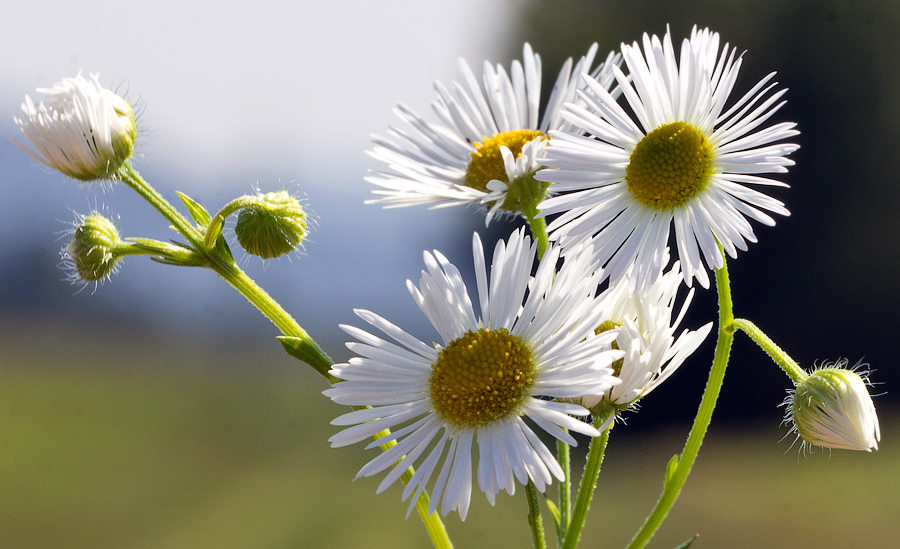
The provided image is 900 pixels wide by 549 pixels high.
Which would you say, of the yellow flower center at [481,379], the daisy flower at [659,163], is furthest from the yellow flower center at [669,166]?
the yellow flower center at [481,379]

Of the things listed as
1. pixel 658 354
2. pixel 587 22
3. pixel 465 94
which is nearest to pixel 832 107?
pixel 587 22

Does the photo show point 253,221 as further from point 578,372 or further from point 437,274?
point 578,372

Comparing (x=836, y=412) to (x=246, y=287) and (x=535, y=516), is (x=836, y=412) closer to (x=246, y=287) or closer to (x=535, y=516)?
(x=535, y=516)

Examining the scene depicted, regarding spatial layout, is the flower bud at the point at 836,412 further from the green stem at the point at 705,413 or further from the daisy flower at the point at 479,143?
the daisy flower at the point at 479,143

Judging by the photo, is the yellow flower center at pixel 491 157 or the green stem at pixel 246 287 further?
the yellow flower center at pixel 491 157

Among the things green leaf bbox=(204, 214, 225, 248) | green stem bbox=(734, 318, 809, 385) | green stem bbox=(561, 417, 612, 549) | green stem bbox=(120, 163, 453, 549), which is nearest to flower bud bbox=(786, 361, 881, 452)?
green stem bbox=(734, 318, 809, 385)

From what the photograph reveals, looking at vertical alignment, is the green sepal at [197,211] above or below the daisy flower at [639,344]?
above

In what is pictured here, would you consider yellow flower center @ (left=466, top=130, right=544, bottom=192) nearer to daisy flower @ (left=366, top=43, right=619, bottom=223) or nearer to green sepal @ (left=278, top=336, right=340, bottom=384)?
daisy flower @ (left=366, top=43, right=619, bottom=223)
